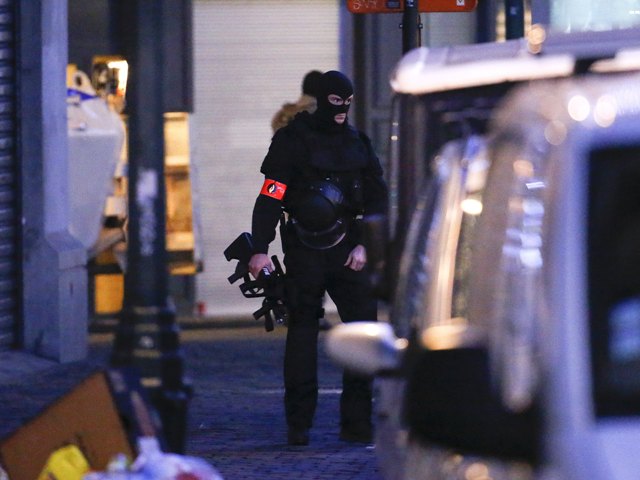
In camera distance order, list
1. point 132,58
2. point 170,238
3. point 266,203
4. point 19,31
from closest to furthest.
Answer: point 132,58 → point 266,203 → point 19,31 → point 170,238

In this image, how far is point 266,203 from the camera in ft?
29.8

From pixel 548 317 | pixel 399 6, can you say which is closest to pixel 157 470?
pixel 548 317

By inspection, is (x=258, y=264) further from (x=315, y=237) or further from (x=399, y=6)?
(x=399, y=6)

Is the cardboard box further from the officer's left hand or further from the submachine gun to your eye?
the officer's left hand

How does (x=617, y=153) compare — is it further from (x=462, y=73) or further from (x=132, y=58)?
(x=132, y=58)

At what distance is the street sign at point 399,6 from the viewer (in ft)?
35.7

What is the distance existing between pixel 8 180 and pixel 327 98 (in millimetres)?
4264

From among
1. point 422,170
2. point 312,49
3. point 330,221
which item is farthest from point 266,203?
point 312,49

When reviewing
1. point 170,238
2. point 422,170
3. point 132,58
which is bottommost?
point 170,238

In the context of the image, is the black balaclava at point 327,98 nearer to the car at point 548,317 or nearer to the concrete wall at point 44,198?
the concrete wall at point 44,198

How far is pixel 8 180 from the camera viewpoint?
505 inches

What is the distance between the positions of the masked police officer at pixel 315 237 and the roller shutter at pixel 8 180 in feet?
13.3

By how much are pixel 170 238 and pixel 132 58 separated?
8.88 m

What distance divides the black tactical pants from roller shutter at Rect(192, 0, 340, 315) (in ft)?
21.1
